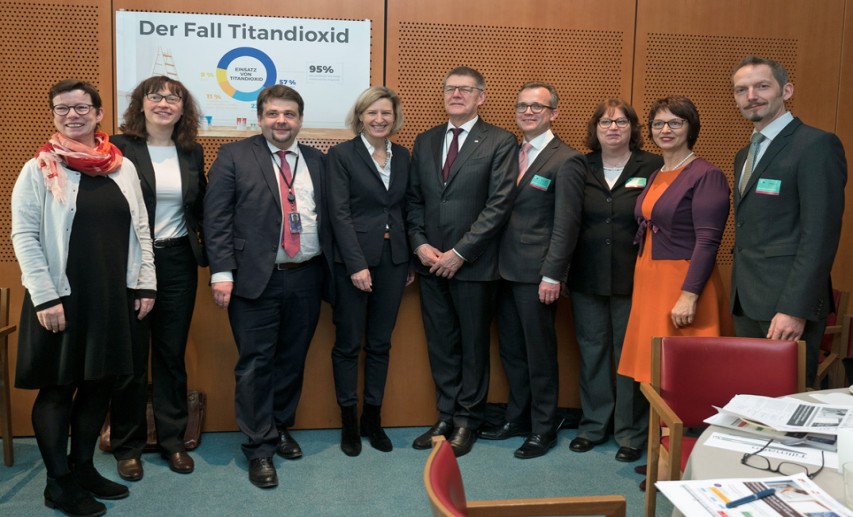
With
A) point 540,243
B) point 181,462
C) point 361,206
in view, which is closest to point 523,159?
point 540,243

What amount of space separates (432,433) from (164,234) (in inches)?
74.1

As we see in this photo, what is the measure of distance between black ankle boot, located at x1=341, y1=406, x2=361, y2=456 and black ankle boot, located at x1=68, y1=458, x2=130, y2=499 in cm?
115

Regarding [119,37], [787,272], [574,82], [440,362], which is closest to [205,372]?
[440,362]

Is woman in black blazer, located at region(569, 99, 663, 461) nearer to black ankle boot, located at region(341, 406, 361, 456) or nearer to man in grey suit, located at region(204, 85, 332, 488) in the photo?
black ankle boot, located at region(341, 406, 361, 456)

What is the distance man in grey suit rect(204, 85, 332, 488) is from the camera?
3.46 metres

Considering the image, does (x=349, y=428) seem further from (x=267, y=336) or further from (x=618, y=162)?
(x=618, y=162)

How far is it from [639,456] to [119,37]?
371cm

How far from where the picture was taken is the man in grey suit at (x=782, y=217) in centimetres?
290

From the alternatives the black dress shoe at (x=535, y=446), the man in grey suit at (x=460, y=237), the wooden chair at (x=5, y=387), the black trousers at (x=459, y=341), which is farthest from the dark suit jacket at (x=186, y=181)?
the black dress shoe at (x=535, y=446)

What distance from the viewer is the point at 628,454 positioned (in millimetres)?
3785

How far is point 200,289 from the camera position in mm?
4102

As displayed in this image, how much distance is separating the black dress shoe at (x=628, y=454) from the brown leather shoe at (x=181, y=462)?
2.28 meters

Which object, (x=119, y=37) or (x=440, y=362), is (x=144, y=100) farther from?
(x=440, y=362)

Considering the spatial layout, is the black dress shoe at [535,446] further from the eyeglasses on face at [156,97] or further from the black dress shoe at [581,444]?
the eyeglasses on face at [156,97]
